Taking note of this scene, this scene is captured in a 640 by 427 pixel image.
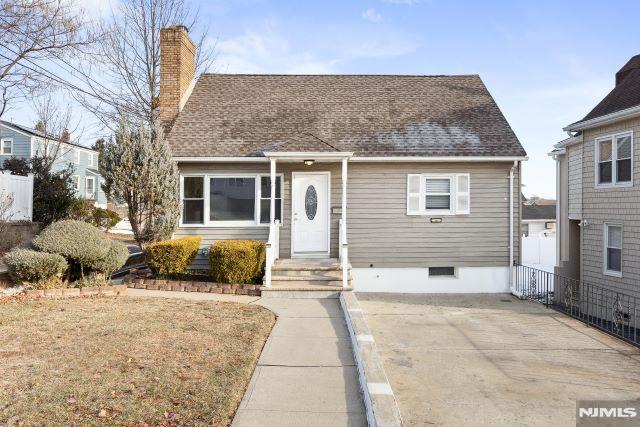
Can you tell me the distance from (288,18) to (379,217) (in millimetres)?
6242

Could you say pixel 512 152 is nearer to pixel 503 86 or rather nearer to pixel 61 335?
pixel 503 86

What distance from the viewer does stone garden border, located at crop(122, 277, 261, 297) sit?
33.9 ft

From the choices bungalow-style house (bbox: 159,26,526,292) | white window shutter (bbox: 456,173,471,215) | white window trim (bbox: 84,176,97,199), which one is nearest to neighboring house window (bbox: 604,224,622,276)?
bungalow-style house (bbox: 159,26,526,292)

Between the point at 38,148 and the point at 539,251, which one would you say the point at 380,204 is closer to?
the point at 539,251

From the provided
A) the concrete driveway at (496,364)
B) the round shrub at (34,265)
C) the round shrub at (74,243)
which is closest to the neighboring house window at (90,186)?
the round shrub at (74,243)

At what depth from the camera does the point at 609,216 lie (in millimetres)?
12703

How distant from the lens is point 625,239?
12.1m

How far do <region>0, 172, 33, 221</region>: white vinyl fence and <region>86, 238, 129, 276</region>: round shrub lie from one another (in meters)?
3.87

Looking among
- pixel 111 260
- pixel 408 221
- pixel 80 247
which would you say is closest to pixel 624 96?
pixel 408 221

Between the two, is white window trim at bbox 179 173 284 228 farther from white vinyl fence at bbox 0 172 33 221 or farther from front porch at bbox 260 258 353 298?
white vinyl fence at bbox 0 172 33 221

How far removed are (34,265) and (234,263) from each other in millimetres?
3947

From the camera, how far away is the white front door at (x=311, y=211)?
41.3 ft

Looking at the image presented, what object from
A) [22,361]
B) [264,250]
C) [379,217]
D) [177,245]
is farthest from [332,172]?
[22,361]

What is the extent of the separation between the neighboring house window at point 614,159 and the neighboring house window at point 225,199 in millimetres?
9248
